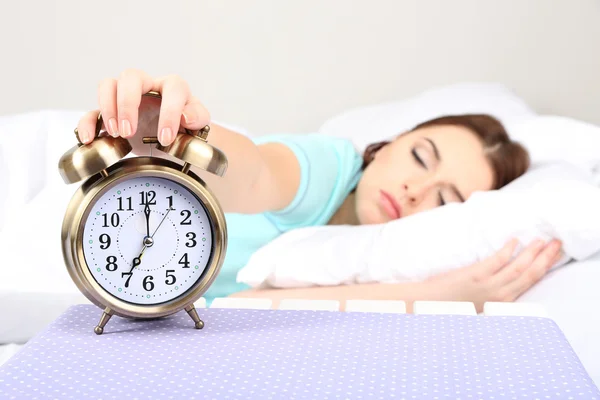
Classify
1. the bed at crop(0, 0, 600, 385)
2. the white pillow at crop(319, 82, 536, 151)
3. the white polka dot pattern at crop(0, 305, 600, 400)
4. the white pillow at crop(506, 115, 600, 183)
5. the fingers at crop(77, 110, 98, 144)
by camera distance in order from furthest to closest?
the bed at crop(0, 0, 600, 385), the white pillow at crop(319, 82, 536, 151), the white pillow at crop(506, 115, 600, 183), the fingers at crop(77, 110, 98, 144), the white polka dot pattern at crop(0, 305, 600, 400)

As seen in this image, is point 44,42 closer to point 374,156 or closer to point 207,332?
point 374,156

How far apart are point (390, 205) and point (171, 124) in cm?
100

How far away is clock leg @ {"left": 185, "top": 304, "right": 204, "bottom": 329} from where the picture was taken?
92 cm

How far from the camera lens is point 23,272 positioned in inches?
56.0

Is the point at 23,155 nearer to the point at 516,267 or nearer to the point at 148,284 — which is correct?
the point at 148,284

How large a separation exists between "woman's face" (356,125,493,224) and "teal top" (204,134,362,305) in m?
0.09

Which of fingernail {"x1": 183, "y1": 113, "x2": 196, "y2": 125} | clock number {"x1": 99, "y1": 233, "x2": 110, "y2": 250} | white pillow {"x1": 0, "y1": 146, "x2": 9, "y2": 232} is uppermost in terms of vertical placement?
fingernail {"x1": 183, "y1": 113, "x2": 196, "y2": 125}

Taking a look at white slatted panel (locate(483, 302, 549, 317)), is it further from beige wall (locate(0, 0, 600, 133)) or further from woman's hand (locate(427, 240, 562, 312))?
beige wall (locate(0, 0, 600, 133))

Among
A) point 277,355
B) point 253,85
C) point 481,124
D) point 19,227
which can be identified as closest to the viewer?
point 277,355

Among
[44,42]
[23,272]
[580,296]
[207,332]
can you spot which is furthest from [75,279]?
[44,42]

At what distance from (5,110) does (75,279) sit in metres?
2.07

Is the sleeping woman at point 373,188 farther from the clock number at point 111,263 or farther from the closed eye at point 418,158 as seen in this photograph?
the clock number at point 111,263

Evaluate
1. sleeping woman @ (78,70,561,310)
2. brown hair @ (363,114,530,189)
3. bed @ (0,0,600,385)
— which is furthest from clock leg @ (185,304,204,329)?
bed @ (0,0,600,385)

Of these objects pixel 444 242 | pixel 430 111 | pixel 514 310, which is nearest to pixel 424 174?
pixel 444 242
